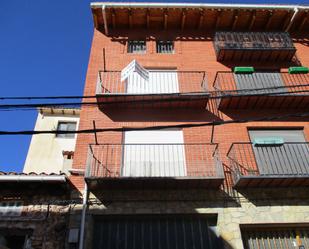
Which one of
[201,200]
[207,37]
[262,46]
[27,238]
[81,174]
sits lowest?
[27,238]

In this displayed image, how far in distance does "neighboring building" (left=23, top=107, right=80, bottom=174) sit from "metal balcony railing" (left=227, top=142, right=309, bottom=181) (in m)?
9.40

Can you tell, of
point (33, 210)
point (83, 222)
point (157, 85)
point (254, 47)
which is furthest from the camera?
point (254, 47)

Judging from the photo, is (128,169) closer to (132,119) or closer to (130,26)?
(132,119)

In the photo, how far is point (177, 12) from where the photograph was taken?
13430 millimetres

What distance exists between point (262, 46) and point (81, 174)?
8.65 m

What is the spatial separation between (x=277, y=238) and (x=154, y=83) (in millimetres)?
6454

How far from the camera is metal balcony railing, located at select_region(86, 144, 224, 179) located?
8898 mm

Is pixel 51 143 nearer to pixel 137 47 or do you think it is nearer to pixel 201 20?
pixel 137 47

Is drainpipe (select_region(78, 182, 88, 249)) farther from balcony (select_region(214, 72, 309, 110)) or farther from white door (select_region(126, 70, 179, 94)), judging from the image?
balcony (select_region(214, 72, 309, 110))

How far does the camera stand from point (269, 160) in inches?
364

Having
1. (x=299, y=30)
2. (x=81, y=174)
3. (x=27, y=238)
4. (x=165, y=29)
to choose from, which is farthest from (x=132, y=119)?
(x=299, y=30)

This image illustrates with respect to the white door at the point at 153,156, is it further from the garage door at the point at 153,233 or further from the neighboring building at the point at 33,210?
the neighboring building at the point at 33,210

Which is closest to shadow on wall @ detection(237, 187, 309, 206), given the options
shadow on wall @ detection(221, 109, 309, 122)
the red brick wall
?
the red brick wall

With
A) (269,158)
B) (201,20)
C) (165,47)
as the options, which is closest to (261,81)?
(269,158)
